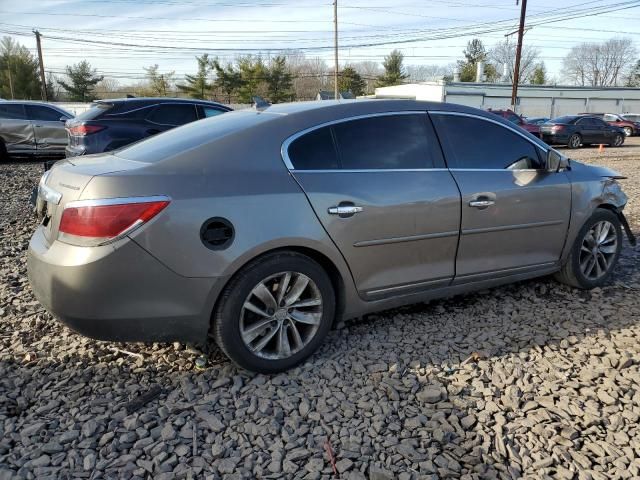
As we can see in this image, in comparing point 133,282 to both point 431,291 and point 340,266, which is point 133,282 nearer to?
point 340,266

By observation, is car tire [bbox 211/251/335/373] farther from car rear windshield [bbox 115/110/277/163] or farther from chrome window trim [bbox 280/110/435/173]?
car rear windshield [bbox 115/110/277/163]

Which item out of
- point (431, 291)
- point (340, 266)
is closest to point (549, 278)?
point (431, 291)

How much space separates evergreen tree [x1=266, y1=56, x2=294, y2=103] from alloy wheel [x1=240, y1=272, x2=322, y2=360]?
51.0 meters

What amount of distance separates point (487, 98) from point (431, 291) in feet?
154

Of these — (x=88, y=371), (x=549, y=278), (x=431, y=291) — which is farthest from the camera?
(x=549, y=278)

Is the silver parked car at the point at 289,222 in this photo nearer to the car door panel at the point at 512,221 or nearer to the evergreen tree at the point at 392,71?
the car door panel at the point at 512,221

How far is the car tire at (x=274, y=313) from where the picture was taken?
280cm

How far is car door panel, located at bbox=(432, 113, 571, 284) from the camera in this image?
3.57 meters

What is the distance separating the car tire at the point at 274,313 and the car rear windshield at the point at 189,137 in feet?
2.59

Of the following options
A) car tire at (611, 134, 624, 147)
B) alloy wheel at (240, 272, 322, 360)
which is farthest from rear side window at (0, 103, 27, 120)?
car tire at (611, 134, 624, 147)

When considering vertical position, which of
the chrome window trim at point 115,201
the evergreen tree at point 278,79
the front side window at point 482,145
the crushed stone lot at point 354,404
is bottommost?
the crushed stone lot at point 354,404

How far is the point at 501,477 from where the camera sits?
7.36 feet

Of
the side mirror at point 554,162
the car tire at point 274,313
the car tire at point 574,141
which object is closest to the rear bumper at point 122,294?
the car tire at point 274,313

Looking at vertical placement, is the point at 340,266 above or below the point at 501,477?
above
